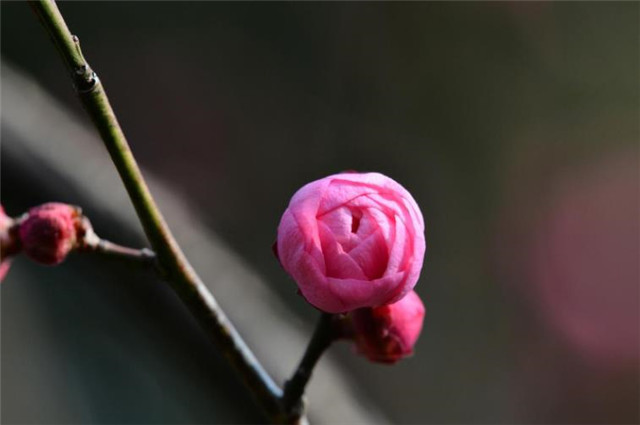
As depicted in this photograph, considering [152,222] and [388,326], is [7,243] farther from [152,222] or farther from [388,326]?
[388,326]

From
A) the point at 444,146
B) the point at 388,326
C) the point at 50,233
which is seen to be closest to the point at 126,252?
the point at 50,233

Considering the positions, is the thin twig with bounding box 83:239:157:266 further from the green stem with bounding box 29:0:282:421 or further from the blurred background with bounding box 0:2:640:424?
the blurred background with bounding box 0:2:640:424

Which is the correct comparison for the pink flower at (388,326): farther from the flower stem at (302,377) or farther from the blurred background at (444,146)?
the blurred background at (444,146)

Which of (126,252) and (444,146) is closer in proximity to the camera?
(126,252)

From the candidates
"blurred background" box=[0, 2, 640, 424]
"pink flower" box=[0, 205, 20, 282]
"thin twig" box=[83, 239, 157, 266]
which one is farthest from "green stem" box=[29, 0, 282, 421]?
"blurred background" box=[0, 2, 640, 424]

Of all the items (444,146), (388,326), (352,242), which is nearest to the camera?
(352,242)

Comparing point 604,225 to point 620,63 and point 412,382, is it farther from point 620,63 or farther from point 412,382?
point 412,382
